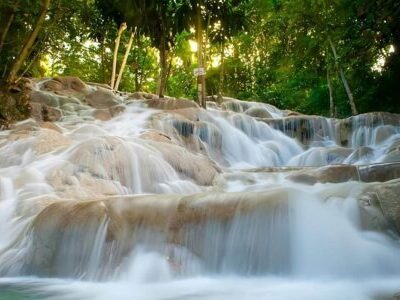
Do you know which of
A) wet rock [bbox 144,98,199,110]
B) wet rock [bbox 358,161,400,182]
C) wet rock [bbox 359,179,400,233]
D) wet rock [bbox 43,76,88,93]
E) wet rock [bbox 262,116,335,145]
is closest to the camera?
wet rock [bbox 359,179,400,233]

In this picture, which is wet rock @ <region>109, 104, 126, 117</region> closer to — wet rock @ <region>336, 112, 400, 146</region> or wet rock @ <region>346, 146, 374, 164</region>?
wet rock @ <region>336, 112, 400, 146</region>

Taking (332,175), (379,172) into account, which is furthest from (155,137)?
(379,172)

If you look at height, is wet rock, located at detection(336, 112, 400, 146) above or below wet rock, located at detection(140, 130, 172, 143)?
above

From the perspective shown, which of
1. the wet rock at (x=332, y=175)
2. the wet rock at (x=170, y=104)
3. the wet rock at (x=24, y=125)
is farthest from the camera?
the wet rock at (x=170, y=104)

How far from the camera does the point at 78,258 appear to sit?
16.1 ft

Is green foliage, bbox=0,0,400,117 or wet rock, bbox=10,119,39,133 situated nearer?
wet rock, bbox=10,119,39,133

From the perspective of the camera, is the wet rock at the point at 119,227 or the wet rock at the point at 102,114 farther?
the wet rock at the point at 102,114

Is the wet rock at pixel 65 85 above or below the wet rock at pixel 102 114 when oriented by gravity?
above

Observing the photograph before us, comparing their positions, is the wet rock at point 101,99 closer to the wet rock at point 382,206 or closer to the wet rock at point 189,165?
the wet rock at point 189,165

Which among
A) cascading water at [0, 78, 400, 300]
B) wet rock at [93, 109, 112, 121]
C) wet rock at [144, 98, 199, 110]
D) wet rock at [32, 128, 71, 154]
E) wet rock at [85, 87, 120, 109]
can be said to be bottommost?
cascading water at [0, 78, 400, 300]

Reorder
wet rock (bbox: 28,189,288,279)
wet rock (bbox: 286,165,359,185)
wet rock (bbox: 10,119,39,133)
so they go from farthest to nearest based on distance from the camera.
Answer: wet rock (bbox: 10,119,39,133)
wet rock (bbox: 286,165,359,185)
wet rock (bbox: 28,189,288,279)

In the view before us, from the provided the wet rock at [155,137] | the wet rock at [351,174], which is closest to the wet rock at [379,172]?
the wet rock at [351,174]

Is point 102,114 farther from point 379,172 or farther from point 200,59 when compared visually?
point 379,172

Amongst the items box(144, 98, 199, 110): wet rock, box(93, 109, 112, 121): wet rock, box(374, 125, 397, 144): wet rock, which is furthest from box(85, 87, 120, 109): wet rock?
box(374, 125, 397, 144): wet rock
